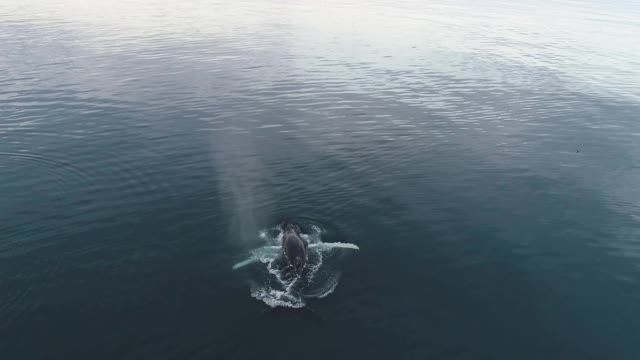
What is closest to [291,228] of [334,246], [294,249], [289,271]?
[294,249]

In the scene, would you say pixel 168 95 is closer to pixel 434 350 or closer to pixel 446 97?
pixel 446 97

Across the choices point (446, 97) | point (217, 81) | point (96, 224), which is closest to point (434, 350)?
point (96, 224)

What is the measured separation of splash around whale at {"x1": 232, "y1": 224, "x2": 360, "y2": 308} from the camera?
37.4m

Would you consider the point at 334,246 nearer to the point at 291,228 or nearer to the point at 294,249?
the point at 291,228

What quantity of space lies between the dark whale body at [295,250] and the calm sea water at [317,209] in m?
2.23

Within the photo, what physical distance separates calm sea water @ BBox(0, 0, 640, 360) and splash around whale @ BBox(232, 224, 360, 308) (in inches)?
11.3

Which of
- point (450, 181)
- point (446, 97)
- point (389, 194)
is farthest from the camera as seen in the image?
point (446, 97)

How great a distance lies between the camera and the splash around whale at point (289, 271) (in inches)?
1473

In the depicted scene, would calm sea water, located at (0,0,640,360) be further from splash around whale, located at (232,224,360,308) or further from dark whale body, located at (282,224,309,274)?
dark whale body, located at (282,224,309,274)

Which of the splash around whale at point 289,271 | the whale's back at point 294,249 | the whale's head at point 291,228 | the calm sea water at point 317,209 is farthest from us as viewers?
the whale's head at point 291,228

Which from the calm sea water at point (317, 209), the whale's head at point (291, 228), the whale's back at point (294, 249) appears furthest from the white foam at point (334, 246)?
the whale's head at point (291, 228)

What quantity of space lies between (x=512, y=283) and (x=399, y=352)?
1398 cm

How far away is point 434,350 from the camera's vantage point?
3322 cm

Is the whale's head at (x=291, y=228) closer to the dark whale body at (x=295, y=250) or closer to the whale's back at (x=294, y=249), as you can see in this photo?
the dark whale body at (x=295, y=250)
